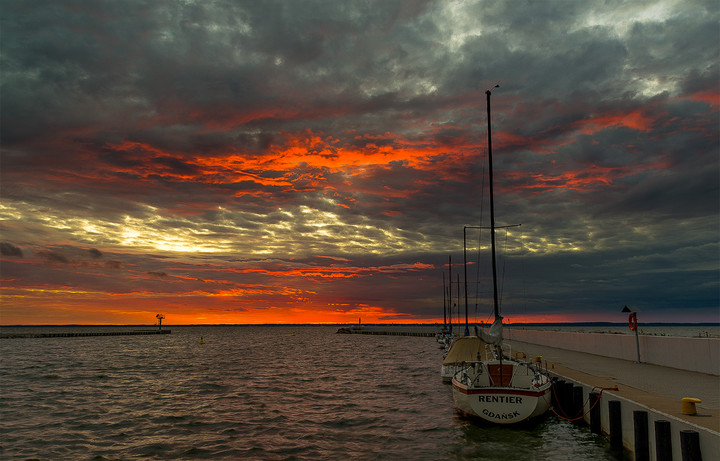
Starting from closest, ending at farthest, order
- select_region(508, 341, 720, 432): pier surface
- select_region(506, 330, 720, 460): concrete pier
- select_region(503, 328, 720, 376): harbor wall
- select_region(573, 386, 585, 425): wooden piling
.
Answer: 1. select_region(506, 330, 720, 460): concrete pier
2. select_region(508, 341, 720, 432): pier surface
3. select_region(573, 386, 585, 425): wooden piling
4. select_region(503, 328, 720, 376): harbor wall

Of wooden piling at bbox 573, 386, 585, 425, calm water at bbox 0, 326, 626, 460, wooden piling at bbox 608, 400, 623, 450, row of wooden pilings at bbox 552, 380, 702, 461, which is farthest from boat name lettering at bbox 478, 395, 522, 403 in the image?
wooden piling at bbox 608, 400, 623, 450

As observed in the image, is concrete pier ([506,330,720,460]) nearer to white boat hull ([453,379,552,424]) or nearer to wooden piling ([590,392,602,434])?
wooden piling ([590,392,602,434])

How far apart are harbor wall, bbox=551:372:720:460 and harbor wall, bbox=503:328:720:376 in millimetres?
8191

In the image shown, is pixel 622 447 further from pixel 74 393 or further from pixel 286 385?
pixel 74 393

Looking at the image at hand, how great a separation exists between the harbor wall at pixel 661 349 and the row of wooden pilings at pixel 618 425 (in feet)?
24.9

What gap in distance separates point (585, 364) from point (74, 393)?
36.3 meters

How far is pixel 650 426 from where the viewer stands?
47.4 feet

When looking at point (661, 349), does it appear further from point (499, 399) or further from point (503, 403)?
point (499, 399)

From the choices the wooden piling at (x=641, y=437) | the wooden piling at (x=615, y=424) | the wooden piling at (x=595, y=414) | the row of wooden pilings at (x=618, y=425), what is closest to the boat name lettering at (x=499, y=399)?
the row of wooden pilings at (x=618, y=425)

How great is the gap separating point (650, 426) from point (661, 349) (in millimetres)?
17850

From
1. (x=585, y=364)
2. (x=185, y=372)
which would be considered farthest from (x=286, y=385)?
(x=585, y=364)

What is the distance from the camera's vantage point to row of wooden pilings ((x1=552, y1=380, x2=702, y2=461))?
470 inches

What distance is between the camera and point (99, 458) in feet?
62.8

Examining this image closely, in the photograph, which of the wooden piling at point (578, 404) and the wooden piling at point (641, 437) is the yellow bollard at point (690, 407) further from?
the wooden piling at point (578, 404)
